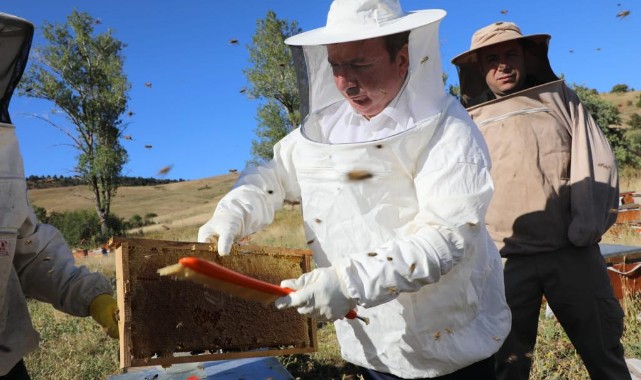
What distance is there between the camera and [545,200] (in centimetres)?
357

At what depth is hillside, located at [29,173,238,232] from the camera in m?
43.7

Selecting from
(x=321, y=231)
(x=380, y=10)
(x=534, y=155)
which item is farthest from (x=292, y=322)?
(x=534, y=155)

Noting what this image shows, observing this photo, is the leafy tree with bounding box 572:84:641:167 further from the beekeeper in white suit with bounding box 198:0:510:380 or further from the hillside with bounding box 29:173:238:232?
the hillside with bounding box 29:173:238:232

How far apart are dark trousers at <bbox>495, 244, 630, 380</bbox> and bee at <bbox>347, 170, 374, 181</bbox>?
209 cm

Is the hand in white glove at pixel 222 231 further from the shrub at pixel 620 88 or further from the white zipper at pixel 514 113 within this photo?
the shrub at pixel 620 88

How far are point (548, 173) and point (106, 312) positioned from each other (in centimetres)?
298

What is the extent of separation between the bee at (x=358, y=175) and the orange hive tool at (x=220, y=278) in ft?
1.87

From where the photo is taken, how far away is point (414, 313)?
2078 mm

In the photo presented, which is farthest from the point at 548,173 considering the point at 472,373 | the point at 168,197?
the point at 168,197

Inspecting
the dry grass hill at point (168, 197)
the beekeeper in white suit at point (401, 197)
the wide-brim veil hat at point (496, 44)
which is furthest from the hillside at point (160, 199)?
the beekeeper in white suit at point (401, 197)

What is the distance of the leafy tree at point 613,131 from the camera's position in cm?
2436

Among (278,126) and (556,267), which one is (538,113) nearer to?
(556,267)

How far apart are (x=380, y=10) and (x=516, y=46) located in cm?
208

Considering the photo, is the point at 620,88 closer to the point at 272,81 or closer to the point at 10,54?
the point at 272,81
